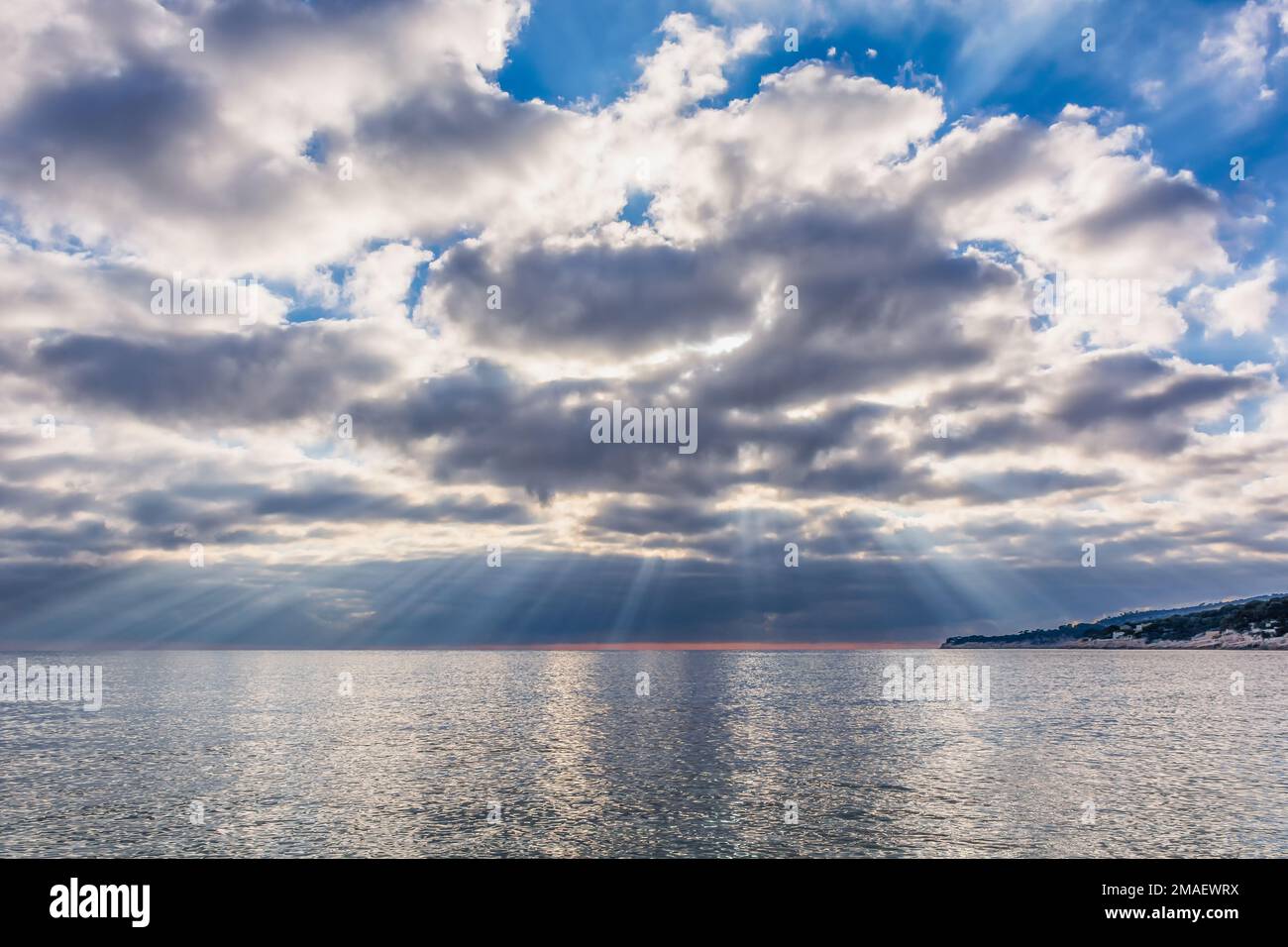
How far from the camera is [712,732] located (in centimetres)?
9612

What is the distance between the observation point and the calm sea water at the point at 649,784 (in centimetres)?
4488

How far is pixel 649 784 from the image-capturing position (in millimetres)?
61062

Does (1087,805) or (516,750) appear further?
(516,750)

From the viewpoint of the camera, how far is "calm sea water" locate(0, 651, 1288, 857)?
44.9 m
